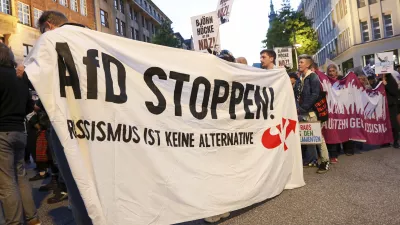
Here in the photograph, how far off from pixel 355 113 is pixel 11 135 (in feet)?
21.5

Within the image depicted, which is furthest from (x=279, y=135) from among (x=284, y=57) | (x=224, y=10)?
(x=284, y=57)

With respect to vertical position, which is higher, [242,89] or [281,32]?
[281,32]

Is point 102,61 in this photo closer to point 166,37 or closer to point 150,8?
point 166,37

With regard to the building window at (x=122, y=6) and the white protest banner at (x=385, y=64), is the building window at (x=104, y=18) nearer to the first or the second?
the building window at (x=122, y=6)

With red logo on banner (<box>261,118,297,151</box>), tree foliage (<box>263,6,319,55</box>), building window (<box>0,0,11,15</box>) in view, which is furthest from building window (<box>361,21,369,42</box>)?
red logo on banner (<box>261,118,297,151</box>)

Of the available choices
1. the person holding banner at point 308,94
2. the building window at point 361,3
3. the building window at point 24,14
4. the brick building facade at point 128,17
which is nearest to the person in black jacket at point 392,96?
the person holding banner at point 308,94

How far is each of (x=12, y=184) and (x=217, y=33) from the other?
5.15 meters

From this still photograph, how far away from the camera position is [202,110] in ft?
11.5

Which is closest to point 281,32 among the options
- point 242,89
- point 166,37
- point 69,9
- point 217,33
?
point 166,37

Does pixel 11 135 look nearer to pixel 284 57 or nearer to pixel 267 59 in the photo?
pixel 267 59

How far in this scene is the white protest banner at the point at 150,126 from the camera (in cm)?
254

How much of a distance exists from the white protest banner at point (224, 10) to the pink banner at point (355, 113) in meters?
2.23

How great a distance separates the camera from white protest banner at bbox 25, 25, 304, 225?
254 cm

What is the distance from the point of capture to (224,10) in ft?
23.8
